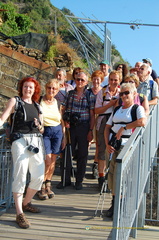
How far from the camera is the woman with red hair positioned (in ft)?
14.8

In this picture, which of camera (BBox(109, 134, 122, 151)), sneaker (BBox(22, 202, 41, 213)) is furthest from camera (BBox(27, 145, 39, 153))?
camera (BBox(109, 134, 122, 151))

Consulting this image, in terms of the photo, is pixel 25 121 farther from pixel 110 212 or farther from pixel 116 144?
pixel 110 212

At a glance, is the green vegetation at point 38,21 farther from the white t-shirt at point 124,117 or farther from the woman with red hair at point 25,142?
A: the woman with red hair at point 25,142

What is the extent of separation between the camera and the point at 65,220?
4875 mm

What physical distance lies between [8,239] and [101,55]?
10.4 m

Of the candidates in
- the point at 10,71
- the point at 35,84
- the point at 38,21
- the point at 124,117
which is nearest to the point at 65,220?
the point at 124,117

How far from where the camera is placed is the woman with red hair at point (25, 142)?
14.8ft

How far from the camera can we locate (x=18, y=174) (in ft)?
14.8

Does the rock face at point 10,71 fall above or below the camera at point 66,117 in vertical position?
above

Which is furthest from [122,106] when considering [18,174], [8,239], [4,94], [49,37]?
[49,37]

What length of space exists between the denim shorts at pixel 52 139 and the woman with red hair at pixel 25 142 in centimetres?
72

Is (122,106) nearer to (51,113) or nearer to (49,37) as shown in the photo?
(51,113)

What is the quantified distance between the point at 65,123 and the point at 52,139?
0.48 meters

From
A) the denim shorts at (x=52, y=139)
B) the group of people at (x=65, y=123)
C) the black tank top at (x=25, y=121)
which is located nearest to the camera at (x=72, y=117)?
the group of people at (x=65, y=123)
